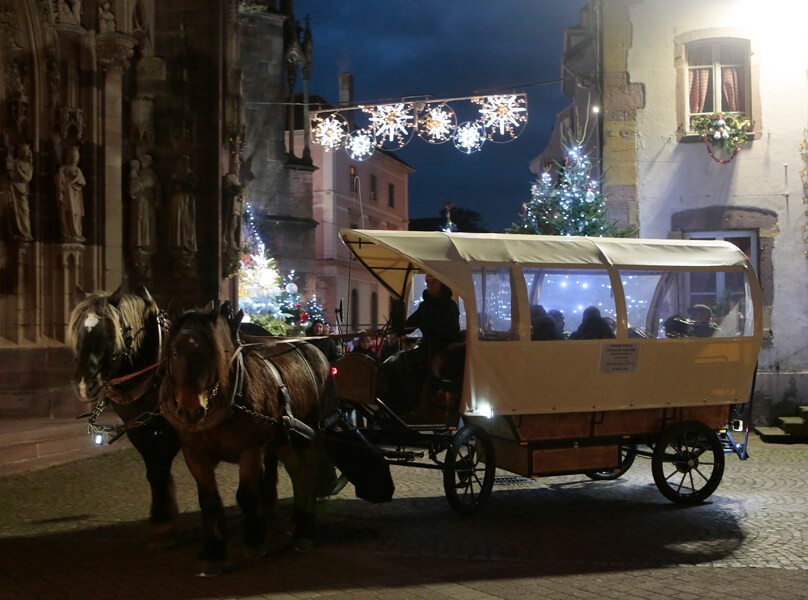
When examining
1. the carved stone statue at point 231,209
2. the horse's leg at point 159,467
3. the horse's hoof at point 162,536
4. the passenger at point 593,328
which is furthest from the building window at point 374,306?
the horse's hoof at point 162,536

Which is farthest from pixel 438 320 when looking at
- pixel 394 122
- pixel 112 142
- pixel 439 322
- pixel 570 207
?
pixel 394 122

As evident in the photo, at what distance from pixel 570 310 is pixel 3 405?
8.68 meters

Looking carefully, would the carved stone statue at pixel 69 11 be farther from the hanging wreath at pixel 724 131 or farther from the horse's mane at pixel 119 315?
the hanging wreath at pixel 724 131

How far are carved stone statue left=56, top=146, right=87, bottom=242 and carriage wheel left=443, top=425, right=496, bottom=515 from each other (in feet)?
26.6

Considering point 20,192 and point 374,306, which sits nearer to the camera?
point 20,192

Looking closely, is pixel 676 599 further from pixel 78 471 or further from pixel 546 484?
pixel 78 471

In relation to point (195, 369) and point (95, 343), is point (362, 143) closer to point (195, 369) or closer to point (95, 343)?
point (95, 343)

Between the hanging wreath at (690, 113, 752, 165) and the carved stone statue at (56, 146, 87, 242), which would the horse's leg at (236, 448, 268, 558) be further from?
the hanging wreath at (690, 113, 752, 165)

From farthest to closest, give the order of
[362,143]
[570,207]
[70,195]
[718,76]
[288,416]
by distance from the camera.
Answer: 1. [362,143]
2. [718,76]
3. [570,207]
4. [70,195]
5. [288,416]

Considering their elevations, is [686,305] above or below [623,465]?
above

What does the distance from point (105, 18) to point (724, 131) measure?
35.7 ft

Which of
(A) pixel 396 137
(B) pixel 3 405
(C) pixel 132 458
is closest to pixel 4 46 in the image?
(B) pixel 3 405

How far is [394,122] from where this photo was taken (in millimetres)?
18469

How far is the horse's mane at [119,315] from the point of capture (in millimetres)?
6006
